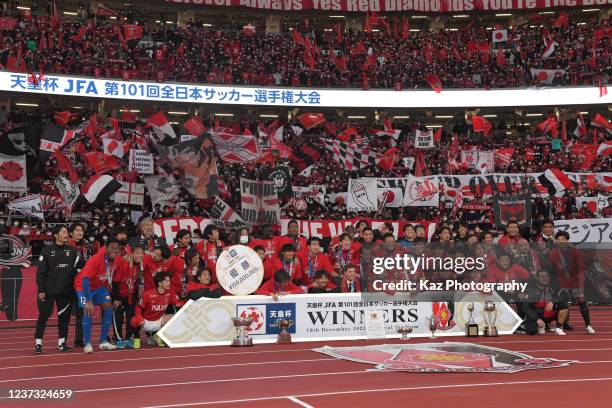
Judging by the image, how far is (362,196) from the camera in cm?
Result: 2456

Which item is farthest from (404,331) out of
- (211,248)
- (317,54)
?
(317,54)

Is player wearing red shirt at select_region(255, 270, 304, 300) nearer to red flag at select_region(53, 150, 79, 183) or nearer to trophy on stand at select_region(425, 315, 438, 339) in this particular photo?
trophy on stand at select_region(425, 315, 438, 339)

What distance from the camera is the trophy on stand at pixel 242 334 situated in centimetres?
1118

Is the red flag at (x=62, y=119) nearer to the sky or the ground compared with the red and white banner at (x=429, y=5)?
nearer to the ground

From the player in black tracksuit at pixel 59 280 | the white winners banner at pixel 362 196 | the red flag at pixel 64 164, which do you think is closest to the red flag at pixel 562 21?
the white winners banner at pixel 362 196

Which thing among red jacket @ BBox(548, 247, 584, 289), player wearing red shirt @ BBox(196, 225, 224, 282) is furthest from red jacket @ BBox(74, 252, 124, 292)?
red jacket @ BBox(548, 247, 584, 289)

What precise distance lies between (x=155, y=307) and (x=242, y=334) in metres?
Answer: 1.48

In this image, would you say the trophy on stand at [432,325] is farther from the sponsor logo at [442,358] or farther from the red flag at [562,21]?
the red flag at [562,21]

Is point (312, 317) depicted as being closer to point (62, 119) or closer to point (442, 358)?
point (442, 358)

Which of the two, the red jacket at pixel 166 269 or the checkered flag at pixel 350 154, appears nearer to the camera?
the red jacket at pixel 166 269

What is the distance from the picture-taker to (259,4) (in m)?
38.2

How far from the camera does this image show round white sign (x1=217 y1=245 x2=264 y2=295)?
11602 millimetres

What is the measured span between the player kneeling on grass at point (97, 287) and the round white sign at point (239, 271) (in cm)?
161

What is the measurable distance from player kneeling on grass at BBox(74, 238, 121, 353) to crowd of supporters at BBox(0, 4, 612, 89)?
21.1m
